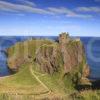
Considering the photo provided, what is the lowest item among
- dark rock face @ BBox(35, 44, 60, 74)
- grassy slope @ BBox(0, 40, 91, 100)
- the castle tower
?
grassy slope @ BBox(0, 40, 91, 100)

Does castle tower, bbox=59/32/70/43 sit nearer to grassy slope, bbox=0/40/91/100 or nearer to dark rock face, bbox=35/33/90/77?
dark rock face, bbox=35/33/90/77

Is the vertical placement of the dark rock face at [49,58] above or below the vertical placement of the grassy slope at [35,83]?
above

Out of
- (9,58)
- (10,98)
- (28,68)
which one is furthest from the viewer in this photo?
(9,58)

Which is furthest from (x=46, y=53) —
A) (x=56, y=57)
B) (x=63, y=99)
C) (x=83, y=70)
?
(x=63, y=99)

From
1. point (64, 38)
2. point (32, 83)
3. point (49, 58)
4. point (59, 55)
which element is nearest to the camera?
point (32, 83)

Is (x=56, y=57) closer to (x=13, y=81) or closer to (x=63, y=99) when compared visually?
(x=13, y=81)

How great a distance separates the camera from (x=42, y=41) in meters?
131

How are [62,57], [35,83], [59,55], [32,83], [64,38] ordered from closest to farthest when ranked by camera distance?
1. [32,83]
2. [35,83]
3. [59,55]
4. [62,57]
5. [64,38]

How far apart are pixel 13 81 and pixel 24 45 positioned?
60.5 meters

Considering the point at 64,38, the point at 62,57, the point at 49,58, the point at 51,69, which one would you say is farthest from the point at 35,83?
the point at 64,38

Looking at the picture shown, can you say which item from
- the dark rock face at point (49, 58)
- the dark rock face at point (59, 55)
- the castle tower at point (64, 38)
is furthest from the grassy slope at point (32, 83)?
the castle tower at point (64, 38)

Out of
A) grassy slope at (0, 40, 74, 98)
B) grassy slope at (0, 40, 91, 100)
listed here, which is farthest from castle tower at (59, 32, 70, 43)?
grassy slope at (0, 40, 74, 98)

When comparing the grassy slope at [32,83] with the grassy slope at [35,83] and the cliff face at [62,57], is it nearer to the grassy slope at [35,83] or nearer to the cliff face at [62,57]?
the grassy slope at [35,83]

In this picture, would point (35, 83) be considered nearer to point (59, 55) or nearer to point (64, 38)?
point (59, 55)
